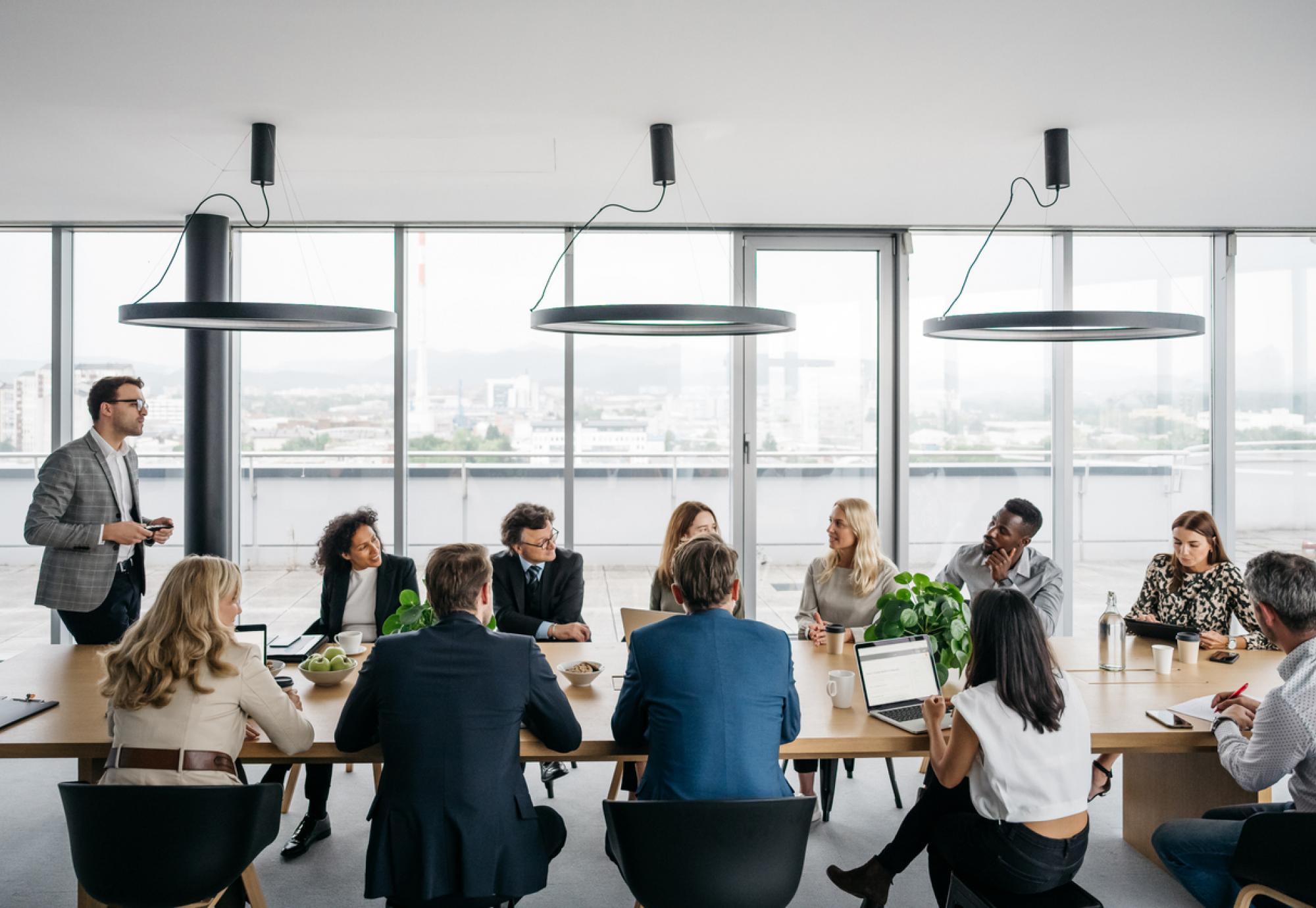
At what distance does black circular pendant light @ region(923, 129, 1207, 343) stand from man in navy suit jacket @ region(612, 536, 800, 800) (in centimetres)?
134

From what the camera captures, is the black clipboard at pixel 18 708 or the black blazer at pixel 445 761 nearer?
the black blazer at pixel 445 761

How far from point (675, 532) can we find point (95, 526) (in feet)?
8.12

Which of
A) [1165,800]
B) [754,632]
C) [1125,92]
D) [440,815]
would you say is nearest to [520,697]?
[440,815]

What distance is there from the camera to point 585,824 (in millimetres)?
3625

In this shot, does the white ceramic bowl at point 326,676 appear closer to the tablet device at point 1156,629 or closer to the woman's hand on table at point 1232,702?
the woman's hand on table at point 1232,702

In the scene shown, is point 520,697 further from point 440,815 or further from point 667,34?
point 667,34

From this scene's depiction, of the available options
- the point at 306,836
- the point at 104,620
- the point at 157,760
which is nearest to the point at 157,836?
the point at 157,760

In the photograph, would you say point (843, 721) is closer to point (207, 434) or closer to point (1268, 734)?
point (1268, 734)

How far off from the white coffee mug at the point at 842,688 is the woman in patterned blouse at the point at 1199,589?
1.65 meters

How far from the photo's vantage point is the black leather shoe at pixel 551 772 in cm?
391

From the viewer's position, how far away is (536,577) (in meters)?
4.12

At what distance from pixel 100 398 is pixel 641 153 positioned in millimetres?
2612

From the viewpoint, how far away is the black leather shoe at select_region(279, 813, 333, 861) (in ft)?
10.9

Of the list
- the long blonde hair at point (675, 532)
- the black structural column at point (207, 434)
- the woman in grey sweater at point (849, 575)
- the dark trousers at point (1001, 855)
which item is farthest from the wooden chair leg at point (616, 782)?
the black structural column at point (207, 434)
